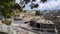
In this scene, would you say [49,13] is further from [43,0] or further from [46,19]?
[43,0]

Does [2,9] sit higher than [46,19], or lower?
higher

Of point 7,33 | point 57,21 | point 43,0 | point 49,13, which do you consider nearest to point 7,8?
point 43,0

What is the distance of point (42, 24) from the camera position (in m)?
19.0

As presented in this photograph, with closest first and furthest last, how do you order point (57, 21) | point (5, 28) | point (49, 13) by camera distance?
point (5, 28) < point (57, 21) < point (49, 13)

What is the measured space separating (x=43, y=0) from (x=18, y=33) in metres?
5.00

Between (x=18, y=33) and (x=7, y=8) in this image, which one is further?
(x=18, y=33)

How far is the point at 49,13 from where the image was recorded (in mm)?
20312

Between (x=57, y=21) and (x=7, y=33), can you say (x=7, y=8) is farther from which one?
(x=57, y=21)

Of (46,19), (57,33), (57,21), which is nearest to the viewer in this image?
(57,33)

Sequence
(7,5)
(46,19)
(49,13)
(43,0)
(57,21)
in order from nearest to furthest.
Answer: (43,0) < (7,5) < (57,21) < (46,19) < (49,13)

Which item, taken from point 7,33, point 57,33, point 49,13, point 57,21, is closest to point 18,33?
point 7,33

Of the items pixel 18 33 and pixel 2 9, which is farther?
pixel 18 33

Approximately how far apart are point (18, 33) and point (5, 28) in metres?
1.64

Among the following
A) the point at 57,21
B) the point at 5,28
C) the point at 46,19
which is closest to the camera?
the point at 5,28
